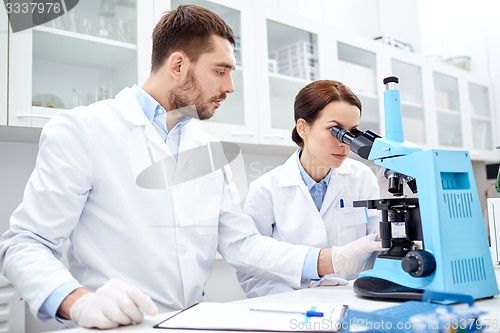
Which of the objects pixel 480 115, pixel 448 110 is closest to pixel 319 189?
pixel 448 110

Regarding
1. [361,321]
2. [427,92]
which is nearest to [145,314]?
[361,321]

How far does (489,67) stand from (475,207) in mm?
3457

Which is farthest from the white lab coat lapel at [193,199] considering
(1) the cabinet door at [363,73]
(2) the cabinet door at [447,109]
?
(2) the cabinet door at [447,109]

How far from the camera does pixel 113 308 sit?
72 cm

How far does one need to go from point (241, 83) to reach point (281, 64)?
1.13 feet

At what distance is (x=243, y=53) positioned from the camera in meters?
2.21

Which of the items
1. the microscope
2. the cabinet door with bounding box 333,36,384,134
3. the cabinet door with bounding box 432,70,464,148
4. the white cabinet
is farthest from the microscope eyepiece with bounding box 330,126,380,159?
the cabinet door with bounding box 432,70,464,148

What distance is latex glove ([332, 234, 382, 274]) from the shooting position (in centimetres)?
109

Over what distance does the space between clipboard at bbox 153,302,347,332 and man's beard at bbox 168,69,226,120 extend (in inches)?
25.9

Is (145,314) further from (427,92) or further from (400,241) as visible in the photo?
(427,92)

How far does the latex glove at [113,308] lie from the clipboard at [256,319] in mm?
43

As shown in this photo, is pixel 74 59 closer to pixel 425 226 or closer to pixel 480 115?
pixel 425 226

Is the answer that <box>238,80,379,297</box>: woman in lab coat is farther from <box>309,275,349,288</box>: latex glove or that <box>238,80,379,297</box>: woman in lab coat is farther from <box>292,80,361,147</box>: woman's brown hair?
<box>309,275,349,288</box>: latex glove

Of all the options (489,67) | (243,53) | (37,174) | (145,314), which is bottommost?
(145,314)
